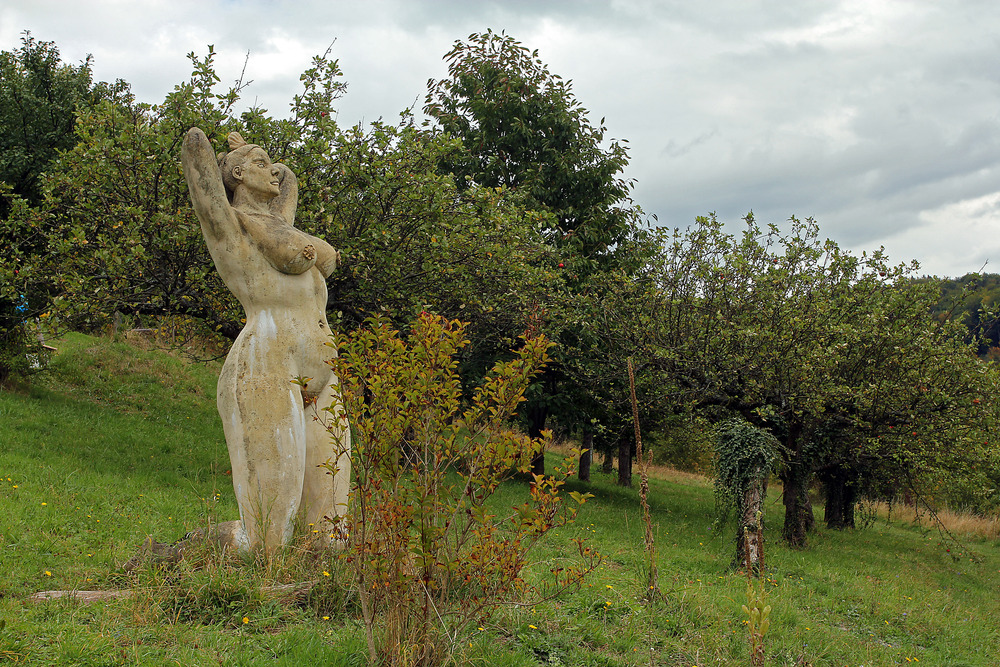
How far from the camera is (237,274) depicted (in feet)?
17.4

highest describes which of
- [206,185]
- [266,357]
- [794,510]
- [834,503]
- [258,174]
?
[258,174]

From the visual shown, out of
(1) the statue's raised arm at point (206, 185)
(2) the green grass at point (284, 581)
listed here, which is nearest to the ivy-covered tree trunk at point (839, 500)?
(2) the green grass at point (284, 581)

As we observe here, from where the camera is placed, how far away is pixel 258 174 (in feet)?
18.5

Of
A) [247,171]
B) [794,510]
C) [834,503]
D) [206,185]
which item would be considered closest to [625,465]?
[834,503]

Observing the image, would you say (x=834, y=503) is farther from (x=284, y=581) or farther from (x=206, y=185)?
(x=206, y=185)

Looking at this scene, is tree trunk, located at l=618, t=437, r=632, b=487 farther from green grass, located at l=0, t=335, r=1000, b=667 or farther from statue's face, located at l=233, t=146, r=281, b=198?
statue's face, located at l=233, t=146, r=281, b=198

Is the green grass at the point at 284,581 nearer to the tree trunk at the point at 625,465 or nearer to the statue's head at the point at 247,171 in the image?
the statue's head at the point at 247,171

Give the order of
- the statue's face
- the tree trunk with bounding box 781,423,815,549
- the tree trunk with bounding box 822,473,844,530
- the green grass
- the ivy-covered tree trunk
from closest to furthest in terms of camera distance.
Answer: the green grass → the statue's face → the tree trunk with bounding box 781,423,815,549 → the ivy-covered tree trunk → the tree trunk with bounding box 822,473,844,530

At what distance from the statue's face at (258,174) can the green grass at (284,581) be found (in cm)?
258

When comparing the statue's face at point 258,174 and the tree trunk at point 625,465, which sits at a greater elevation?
the statue's face at point 258,174

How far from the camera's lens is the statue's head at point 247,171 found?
18.3 ft

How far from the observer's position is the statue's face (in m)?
5.58

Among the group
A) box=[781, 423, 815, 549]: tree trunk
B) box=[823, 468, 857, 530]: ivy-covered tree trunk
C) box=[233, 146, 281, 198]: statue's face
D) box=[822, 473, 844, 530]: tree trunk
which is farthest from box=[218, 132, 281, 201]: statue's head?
box=[822, 473, 844, 530]: tree trunk

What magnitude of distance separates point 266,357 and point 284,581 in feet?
5.04
